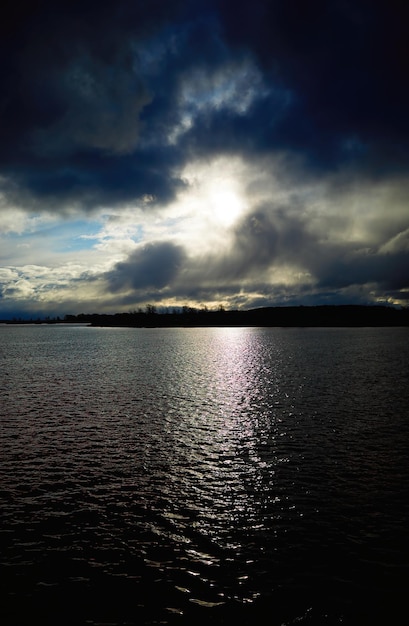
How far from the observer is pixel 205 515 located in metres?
23.3

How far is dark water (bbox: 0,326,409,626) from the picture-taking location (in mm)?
16219

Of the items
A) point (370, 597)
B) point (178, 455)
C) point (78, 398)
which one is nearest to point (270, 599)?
point (370, 597)

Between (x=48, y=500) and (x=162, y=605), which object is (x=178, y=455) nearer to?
(x=48, y=500)

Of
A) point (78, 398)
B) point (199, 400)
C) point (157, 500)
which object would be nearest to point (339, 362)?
point (199, 400)

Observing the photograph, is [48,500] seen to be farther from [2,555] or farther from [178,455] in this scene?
[178,455]

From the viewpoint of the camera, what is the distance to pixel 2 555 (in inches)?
766

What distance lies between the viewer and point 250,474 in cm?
2983

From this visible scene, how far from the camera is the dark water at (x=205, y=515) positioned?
16219mm

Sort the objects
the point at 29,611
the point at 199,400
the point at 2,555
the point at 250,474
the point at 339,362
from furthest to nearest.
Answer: the point at 339,362
the point at 199,400
the point at 250,474
the point at 2,555
the point at 29,611

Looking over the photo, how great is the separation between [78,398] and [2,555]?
1627 inches

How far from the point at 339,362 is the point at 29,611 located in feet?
323

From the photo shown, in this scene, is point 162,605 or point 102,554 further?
point 102,554

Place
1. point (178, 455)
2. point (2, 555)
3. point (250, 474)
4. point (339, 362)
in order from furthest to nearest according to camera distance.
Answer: point (339, 362) < point (178, 455) < point (250, 474) < point (2, 555)

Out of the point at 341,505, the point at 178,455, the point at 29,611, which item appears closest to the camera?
the point at 29,611
